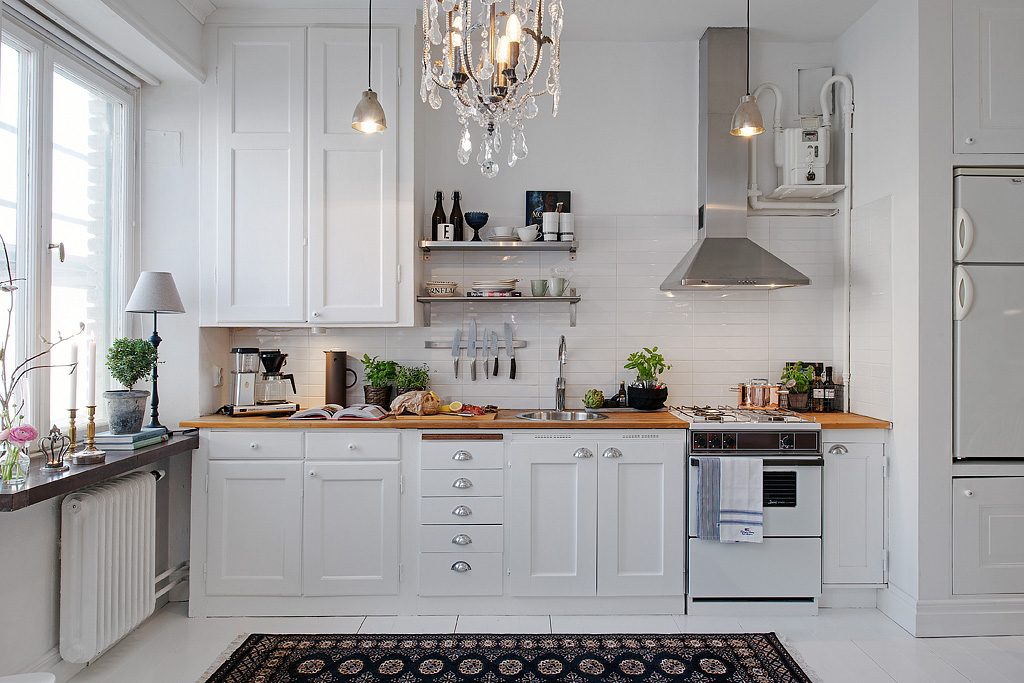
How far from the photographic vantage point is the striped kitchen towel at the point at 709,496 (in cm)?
310

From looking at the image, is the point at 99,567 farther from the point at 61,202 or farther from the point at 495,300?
the point at 495,300

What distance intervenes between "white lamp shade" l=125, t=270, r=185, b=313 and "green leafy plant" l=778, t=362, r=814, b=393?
125 inches

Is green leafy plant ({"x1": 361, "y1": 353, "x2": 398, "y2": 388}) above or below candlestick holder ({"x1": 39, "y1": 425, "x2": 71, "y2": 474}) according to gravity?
above

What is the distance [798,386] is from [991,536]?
1.08 meters

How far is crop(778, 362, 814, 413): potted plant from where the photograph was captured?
3.55 m

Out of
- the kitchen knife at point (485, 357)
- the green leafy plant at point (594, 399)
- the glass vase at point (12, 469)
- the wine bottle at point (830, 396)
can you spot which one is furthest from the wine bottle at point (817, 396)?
the glass vase at point (12, 469)

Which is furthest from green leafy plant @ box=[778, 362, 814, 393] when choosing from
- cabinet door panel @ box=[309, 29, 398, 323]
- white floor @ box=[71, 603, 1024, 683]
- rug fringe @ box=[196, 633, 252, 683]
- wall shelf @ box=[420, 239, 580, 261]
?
rug fringe @ box=[196, 633, 252, 683]

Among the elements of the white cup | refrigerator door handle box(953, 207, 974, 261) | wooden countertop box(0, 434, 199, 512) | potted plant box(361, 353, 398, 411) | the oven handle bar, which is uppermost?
the white cup

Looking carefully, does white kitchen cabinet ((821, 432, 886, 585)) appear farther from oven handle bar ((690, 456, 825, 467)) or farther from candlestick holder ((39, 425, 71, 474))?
candlestick holder ((39, 425, 71, 474))

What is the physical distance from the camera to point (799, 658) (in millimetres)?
2756

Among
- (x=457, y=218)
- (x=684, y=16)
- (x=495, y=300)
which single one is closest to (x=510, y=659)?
(x=495, y=300)

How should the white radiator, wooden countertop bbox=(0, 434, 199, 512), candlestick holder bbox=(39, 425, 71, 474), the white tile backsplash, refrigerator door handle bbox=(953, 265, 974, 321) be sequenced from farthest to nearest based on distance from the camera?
the white tile backsplash, refrigerator door handle bbox=(953, 265, 974, 321), the white radiator, candlestick holder bbox=(39, 425, 71, 474), wooden countertop bbox=(0, 434, 199, 512)

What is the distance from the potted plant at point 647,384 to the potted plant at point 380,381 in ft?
→ 4.36

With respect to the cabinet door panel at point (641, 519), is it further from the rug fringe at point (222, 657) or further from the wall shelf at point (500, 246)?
the rug fringe at point (222, 657)
